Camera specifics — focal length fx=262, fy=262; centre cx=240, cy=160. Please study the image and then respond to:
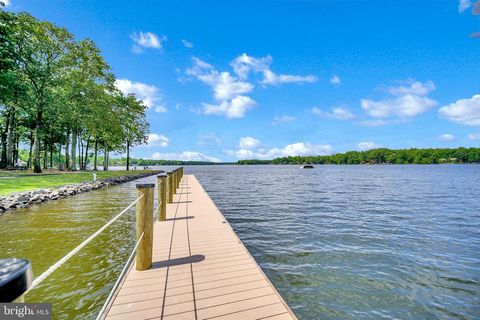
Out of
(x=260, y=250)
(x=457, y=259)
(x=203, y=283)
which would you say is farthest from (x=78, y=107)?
(x=457, y=259)

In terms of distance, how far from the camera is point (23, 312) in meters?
1.43

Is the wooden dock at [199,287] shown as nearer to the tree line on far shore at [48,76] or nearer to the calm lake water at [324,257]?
the calm lake water at [324,257]

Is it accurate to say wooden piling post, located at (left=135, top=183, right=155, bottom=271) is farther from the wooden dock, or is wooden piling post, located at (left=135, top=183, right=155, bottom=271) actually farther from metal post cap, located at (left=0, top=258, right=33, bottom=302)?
metal post cap, located at (left=0, top=258, right=33, bottom=302)

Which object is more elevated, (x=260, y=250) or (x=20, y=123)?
(x=20, y=123)

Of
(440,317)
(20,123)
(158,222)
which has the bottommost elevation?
(440,317)

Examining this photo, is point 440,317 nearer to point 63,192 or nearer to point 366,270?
point 366,270

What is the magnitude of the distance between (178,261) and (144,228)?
114 cm

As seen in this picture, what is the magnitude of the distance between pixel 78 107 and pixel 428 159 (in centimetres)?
20290

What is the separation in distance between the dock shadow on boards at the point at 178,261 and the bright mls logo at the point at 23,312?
412cm

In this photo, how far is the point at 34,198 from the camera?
14922 mm

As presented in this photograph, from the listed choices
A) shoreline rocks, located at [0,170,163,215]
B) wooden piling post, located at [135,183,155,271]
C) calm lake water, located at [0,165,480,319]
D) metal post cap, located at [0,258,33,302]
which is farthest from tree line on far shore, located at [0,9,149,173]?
metal post cap, located at [0,258,33,302]

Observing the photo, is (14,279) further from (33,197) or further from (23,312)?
(33,197)

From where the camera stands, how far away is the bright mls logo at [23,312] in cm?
134

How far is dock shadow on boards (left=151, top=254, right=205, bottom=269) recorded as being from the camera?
555 cm
